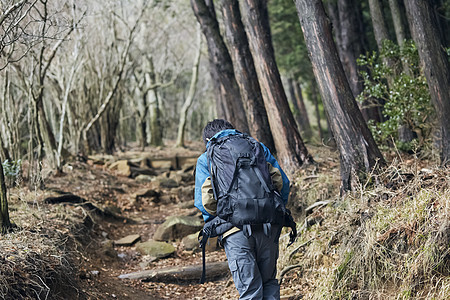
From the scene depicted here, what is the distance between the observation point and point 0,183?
6.22 meters

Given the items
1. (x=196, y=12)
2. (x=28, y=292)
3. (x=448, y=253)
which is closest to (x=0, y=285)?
(x=28, y=292)

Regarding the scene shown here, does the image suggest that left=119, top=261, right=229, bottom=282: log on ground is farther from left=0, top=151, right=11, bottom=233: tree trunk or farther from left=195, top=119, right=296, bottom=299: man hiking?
left=195, top=119, right=296, bottom=299: man hiking

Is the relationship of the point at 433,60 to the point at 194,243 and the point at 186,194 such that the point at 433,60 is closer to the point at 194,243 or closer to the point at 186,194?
the point at 194,243

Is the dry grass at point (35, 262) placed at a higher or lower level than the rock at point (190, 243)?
higher

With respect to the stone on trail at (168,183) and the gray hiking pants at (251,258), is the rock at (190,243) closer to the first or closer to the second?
the gray hiking pants at (251,258)

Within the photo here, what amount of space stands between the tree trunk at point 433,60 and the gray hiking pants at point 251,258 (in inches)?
149

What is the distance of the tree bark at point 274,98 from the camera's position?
9.58 metres

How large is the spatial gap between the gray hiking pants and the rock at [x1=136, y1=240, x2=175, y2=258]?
179 inches

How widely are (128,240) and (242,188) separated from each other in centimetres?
578

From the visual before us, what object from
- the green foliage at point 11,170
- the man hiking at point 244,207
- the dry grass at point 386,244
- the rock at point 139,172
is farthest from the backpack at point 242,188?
the rock at point 139,172

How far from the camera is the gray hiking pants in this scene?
4.21 metres

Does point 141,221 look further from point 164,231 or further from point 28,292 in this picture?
point 28,292

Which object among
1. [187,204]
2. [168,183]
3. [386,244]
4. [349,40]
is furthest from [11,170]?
[349,40]

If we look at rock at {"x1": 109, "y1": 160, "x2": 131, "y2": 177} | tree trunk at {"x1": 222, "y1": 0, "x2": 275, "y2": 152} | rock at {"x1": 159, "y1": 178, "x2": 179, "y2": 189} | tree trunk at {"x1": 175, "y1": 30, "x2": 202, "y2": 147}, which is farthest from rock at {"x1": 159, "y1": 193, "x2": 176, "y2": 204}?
tree trunk at {"x1": 175, "y1": 30, "x2": 202, "y2": 147}
